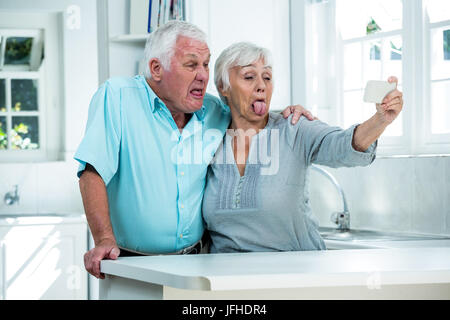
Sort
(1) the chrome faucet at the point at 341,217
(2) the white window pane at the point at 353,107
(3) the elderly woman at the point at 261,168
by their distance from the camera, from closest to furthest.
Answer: (3) the elderly woman at the point at 261,168, (1) the chrome faucet at the point at 341,217, (2) the white window pane at the point at 353,107

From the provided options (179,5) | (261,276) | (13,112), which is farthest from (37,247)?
(261,276)

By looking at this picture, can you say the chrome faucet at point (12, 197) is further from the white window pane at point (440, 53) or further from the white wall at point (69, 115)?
the white window pane at point (440, 53)

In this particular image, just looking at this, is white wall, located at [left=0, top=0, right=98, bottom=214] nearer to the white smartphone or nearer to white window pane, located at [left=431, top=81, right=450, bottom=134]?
white window pane, located at [left=431, top=81, right=450, bottom=134]

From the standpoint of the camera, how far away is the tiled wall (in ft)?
8.39

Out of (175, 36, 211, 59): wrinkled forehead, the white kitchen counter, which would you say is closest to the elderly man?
(175, 36, 211, 59): wrinkled forehead

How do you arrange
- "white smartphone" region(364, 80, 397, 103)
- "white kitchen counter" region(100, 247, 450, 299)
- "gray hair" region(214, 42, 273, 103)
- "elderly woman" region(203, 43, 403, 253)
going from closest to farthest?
"white kitchen counter" region(100, 247, 450, 299) → "white smartphone" region(364, 80, 397, 103) → "elderly woman" region(203, 43, 403, 253) → "gray hair" region(214, 42, 273, 103)

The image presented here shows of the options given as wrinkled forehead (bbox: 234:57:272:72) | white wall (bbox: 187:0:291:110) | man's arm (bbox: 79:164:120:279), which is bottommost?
man's arm (bbox: 79:164:120:279)

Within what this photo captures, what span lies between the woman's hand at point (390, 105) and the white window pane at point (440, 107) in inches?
51.2

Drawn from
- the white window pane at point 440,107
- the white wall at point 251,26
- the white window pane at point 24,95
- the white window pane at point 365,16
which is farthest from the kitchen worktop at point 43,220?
the white window pane at point 440,107

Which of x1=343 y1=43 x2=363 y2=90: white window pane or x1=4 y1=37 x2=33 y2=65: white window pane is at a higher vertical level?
x1=4 y1=37 x2=33 y2=65: white window pane

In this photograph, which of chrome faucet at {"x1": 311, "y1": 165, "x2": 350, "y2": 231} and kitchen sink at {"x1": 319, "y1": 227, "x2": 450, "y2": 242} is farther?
chrome faucet at {"x1": 311, "y1": 165, "x2": 350, "y2": 231}

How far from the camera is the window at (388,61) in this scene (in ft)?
8.96

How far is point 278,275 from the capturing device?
1.15m

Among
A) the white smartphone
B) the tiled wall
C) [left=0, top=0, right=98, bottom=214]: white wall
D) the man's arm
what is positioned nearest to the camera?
the white smartphone
